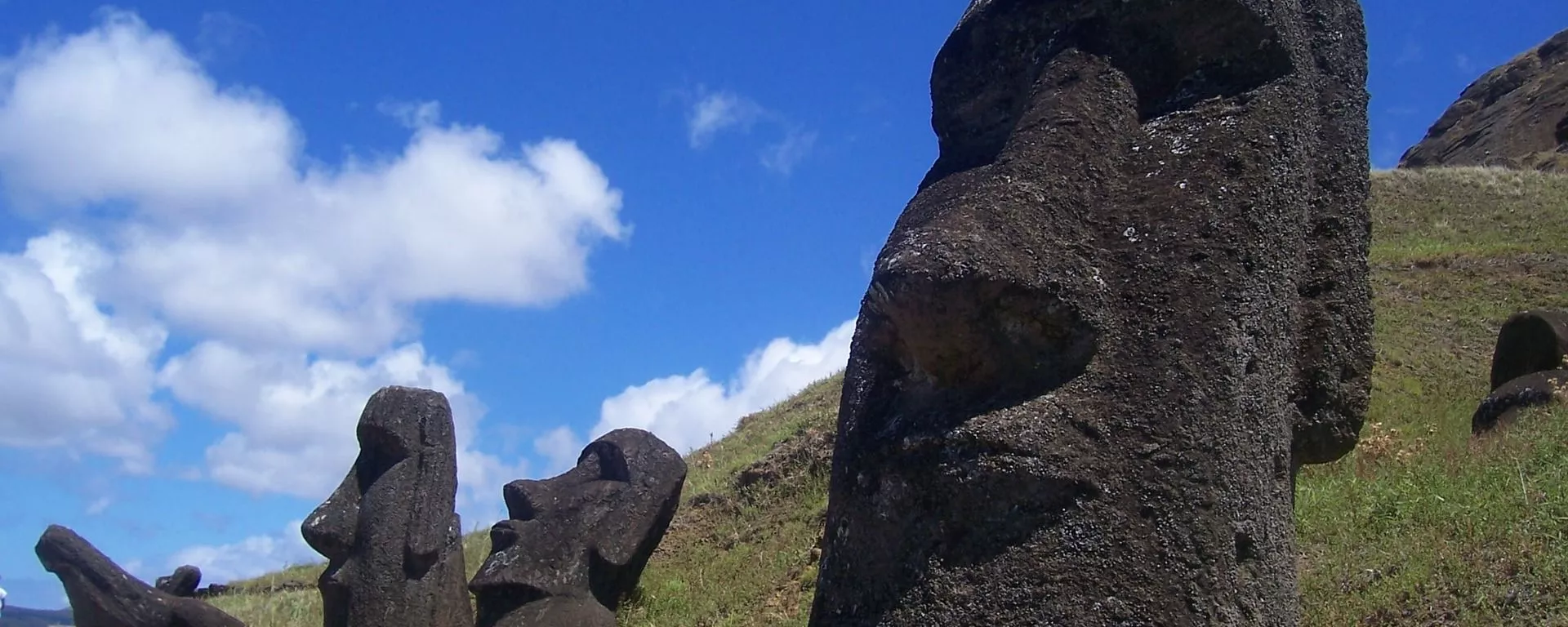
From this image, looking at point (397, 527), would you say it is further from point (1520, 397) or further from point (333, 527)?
point (1520, 397)

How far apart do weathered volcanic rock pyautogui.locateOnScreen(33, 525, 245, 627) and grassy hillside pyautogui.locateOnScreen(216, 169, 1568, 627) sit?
129 inches

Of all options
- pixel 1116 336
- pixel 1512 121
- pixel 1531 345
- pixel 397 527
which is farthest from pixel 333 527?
pixel 1512 121

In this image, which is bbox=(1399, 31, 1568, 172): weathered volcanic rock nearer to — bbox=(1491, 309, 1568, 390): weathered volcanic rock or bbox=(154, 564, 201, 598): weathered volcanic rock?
bbox=(1491, 309, 1568, 390): weathered volcanic rock

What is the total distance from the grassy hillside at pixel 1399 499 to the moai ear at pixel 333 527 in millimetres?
2570

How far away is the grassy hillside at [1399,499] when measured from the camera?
6.21 m

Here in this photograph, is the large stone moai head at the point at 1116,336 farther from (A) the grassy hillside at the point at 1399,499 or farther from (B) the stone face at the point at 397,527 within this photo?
(B) the stone face at the point at 397,527

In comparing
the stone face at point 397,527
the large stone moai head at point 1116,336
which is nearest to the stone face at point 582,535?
the stone face at point 397,527

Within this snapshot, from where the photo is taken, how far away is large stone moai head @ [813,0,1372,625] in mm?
2320

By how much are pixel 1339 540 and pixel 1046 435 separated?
5.80 m

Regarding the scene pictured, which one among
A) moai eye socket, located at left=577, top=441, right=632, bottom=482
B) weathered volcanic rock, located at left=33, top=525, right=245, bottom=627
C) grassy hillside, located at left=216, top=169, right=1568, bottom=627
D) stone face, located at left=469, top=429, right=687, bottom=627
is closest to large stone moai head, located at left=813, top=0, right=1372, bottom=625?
grassy hillside, located at left=216, top=169, right=1568, bottom=627

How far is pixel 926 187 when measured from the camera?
9.53 ft

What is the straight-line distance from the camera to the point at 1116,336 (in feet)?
8.11

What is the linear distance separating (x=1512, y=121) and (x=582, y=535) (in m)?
48.8

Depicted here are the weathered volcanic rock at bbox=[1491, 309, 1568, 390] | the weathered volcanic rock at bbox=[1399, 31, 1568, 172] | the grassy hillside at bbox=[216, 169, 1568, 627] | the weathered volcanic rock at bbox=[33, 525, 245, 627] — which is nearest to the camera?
the grassy hillside at bbox=[216, 169, 1568, 627]
